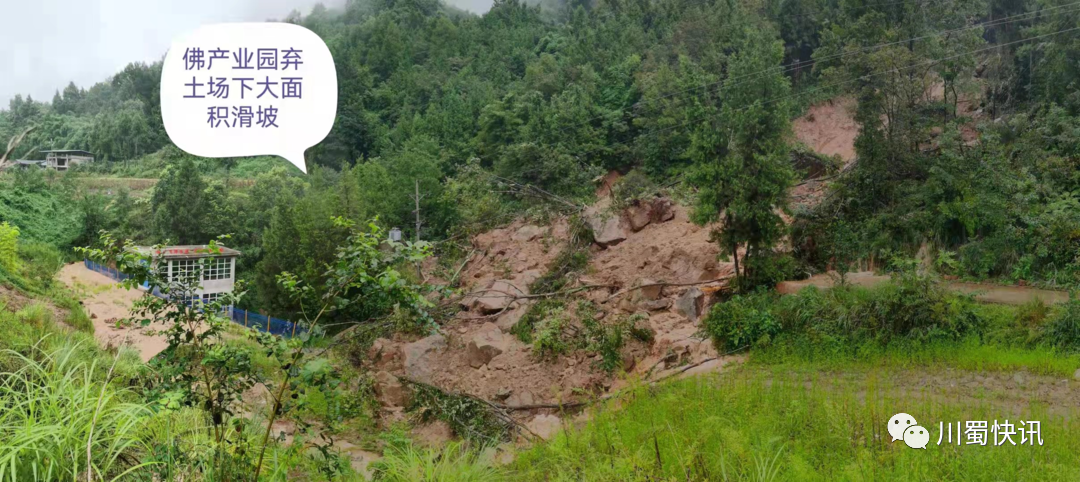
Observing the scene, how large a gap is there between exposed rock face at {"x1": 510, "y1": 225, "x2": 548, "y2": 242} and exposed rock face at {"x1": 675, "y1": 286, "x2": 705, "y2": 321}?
206 inches

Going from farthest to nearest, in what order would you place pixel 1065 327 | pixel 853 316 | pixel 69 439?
pixel 853 316 < pixel 1065 327 < pixel 69 439

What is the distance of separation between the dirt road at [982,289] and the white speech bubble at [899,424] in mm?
5333

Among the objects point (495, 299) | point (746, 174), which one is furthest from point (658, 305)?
point (495, 299)

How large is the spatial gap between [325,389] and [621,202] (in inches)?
464

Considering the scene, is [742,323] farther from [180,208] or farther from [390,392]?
[180,208]

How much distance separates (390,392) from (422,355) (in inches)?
39.6

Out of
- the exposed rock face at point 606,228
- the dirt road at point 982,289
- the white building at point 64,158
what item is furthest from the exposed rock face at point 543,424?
the white building at point 64,158

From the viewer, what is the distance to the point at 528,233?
1584 cm

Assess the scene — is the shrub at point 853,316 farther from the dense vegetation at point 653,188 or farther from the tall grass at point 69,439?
the tall grass at point 69,439

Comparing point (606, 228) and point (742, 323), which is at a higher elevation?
point (606, 228)

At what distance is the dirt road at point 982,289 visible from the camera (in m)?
9.09

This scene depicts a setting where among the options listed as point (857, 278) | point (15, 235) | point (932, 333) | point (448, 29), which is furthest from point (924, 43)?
point (448, 29)

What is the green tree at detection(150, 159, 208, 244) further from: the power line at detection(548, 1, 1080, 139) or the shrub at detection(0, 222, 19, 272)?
the power line at detection(548, 1, 1080, 139)

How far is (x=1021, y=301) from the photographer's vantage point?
916 cm
